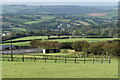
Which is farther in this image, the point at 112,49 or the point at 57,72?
the point at 112,49

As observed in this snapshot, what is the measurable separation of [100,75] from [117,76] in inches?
36.3

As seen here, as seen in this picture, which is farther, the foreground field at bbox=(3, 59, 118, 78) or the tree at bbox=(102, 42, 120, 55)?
the tree at bbox=(102, 42, 120, 55)

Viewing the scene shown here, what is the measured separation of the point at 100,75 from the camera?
787 inches

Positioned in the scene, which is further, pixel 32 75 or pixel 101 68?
pixel 101 68

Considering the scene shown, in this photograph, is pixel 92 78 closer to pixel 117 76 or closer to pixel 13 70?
pixel 117 76

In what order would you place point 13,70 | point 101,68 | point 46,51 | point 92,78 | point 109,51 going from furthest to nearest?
1. point 46,51
2. point 109,51
3. point 101,68
4. point 13,70
5. point 92,78

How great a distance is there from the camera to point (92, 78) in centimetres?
1895

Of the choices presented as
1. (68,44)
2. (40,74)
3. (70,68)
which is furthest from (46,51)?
(40,74)

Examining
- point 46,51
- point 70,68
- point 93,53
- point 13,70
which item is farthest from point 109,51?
point 13,70

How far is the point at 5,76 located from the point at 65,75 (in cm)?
291

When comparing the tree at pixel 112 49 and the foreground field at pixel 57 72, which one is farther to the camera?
the tree at pixel 112 49

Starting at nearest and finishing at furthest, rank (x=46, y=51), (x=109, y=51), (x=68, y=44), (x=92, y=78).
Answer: (x=92, y=78), (x=109, y=51), (x=46, y=51), (x=68, y=44)

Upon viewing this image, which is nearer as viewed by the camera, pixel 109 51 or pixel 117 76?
pixel 117 76

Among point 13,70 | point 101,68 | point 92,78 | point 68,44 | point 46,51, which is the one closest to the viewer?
point 92,78
